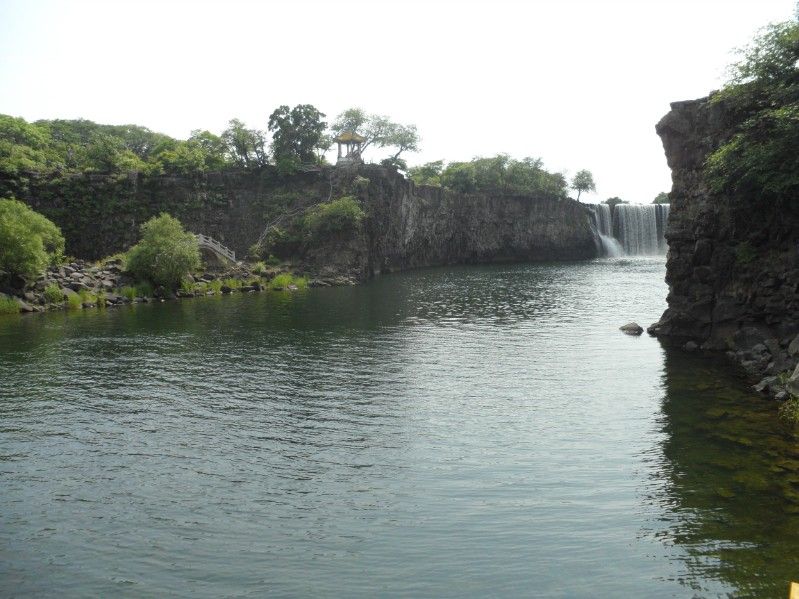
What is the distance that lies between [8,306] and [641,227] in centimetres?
11725

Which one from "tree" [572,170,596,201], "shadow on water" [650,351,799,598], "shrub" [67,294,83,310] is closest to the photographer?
"shadow on water" [650,351,799,598]

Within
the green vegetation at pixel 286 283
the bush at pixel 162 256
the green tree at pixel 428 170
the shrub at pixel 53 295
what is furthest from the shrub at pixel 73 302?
the green tree at pixel 428 170

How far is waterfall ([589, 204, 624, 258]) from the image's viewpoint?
143m

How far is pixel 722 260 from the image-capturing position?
39750 millimetres

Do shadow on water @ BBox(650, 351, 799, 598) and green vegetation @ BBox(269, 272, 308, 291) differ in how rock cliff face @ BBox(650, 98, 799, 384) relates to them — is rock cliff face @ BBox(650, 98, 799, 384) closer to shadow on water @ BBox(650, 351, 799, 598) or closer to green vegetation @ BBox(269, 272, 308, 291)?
shadow on water @ BBox(650, 351, 799, 598)

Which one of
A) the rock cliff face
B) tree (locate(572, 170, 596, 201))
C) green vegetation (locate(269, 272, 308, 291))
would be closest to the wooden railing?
green vegetation (locate(269, 272, 308, 291))

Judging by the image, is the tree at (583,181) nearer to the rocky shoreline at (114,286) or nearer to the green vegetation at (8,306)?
the rocky shoreline at (114,286)

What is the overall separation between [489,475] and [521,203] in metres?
132

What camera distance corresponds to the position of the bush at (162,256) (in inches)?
2776

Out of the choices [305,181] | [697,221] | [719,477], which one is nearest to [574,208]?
[305,181]

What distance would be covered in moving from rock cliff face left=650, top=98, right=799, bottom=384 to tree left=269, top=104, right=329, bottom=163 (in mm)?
77375

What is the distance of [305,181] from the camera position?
109m

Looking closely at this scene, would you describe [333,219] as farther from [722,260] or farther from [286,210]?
[722,260]

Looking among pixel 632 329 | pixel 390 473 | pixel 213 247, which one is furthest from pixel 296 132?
pixel 390 473
